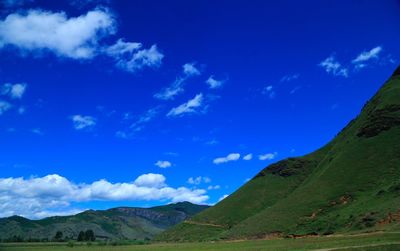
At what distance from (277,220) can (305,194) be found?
1957 centimetres

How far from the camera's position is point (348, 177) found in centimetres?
14600

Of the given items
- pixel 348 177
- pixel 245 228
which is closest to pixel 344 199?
pixel 348 177

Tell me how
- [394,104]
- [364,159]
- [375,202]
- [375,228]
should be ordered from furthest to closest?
[394,104]
[364,159]
[375,202]
[375,228]

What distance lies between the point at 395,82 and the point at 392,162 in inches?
2854

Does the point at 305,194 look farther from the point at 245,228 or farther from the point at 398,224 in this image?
the point at 398,224

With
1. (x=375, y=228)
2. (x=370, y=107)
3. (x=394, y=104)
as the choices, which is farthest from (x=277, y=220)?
(x=370, y=107)

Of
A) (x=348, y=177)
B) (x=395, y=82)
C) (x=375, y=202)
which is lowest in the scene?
(x=375, y=202)

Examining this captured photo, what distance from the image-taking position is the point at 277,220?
138750 mm

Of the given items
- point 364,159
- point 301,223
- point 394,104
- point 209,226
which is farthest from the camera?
point 209,226

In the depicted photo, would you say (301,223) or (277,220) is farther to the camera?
(277,220)

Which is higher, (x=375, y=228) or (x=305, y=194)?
(x=305, y=194)

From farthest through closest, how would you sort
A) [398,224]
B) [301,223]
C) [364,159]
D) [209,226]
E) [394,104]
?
[209,226]
[394,104]
[364,159]
[301,223]
[398,224]

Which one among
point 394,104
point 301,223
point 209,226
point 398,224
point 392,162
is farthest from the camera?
point 209,226

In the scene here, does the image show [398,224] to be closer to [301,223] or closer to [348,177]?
[301,223]
